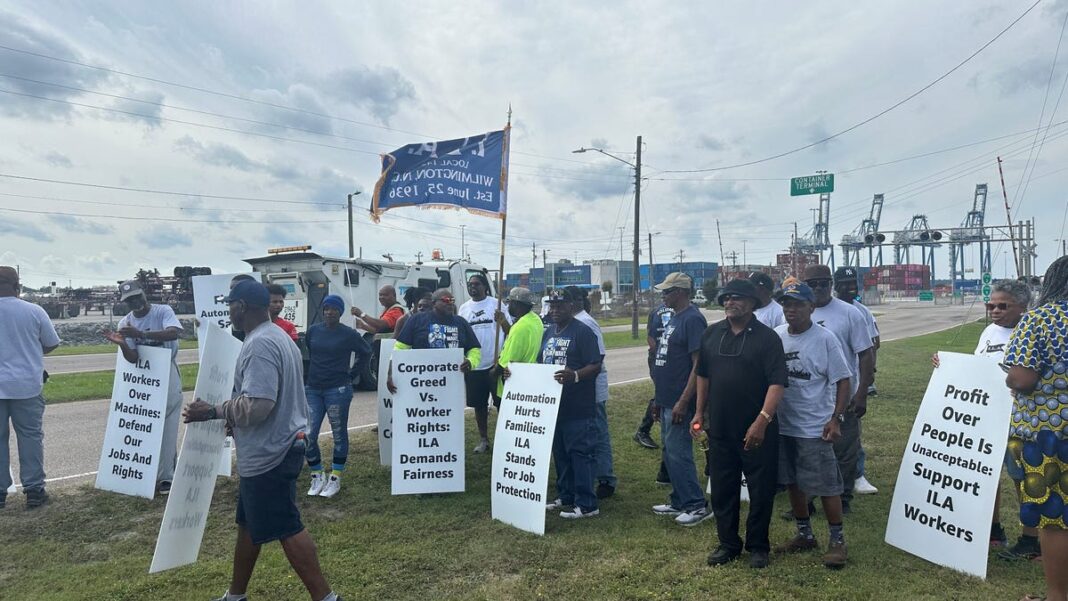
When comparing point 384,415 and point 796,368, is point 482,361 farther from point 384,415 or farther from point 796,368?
point 796,368

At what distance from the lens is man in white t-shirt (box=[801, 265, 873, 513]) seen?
5.36 metres

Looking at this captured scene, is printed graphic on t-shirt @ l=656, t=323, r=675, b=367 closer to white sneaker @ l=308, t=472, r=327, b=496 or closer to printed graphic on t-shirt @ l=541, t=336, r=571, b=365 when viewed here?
printed graphic on t-shirt @ l=541, t=336, r=571, b=365

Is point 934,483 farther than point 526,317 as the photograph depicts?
No

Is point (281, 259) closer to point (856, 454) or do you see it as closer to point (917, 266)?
point (856, 454)

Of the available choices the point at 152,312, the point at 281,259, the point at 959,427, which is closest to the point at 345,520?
the point at 152,312

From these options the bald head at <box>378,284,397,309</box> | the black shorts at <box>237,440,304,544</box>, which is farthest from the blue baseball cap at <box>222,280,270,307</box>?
the bald head at <box>378,284,397,309</box>

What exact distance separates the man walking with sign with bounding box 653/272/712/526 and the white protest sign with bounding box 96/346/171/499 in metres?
4.51

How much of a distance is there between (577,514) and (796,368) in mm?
2150

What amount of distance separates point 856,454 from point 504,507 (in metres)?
3.00

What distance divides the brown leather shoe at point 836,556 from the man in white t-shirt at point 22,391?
6.38 metres

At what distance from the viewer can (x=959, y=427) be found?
4.61 m

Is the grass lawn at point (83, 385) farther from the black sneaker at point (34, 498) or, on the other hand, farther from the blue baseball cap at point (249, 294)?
the blue baseball cap at point (249, 294)

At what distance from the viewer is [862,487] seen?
6039 millimetres

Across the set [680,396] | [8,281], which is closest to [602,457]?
[680,396]
